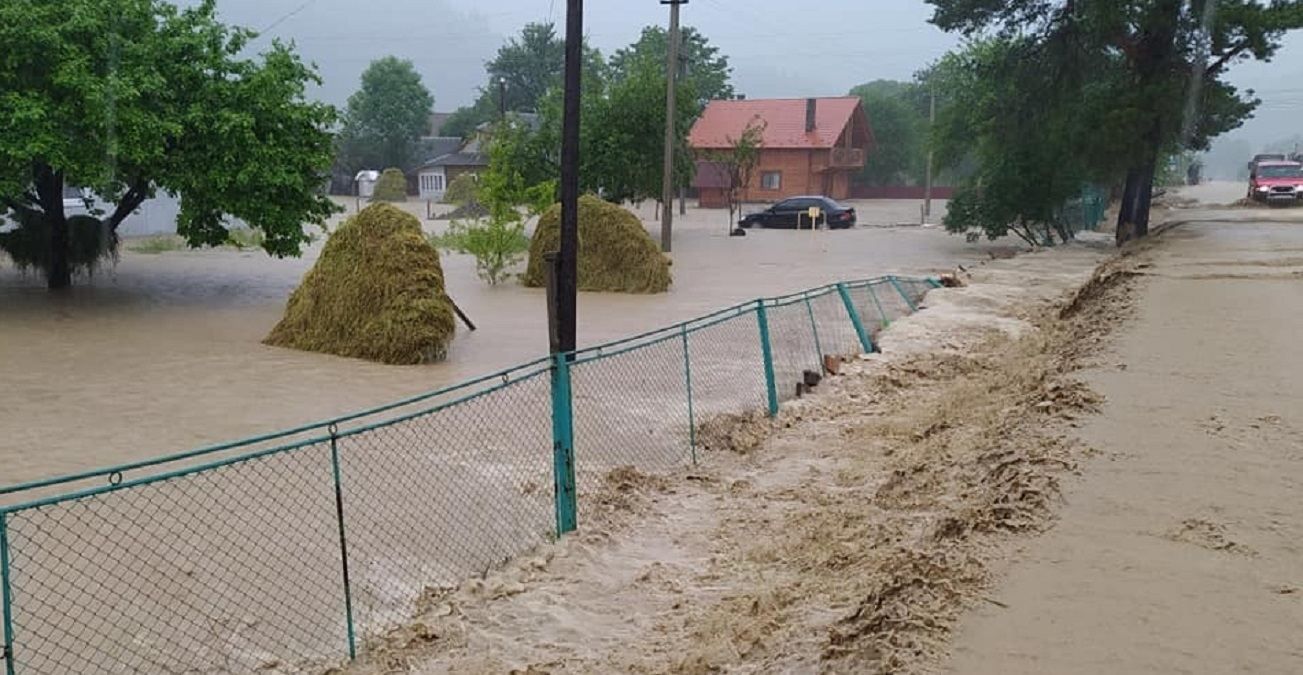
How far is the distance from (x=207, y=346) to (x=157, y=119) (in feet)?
14.0

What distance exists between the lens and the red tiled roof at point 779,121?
219ft

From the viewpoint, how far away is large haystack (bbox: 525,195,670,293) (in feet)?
71.4

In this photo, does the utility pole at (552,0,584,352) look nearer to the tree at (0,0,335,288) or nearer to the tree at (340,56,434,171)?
the tree at (0,0,335,288)

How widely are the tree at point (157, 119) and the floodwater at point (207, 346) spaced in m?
1.88

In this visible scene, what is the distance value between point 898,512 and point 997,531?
1368 millimetres

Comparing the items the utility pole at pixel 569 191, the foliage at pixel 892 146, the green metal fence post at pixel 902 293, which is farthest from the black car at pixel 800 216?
the foliage at pixel 892 146

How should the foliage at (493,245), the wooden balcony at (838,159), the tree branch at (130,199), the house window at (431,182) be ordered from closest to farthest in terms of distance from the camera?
the tree branch at (130,199) → the foliage at (493,245) → the wooden balcony at (838,159) → the house window at (431,182)

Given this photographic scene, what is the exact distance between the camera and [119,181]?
17875 millimetres

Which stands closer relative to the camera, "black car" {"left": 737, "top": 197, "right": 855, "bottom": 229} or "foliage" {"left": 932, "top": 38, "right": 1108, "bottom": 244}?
"foliage" {"left": 932, "top": 38, "right": 1108, "bottom": 244}

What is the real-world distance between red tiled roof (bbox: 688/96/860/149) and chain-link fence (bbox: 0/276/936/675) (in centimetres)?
5787

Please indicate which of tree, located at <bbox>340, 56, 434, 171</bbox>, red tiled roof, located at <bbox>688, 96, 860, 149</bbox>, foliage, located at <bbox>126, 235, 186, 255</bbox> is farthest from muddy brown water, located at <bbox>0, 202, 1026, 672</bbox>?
tree, located at <bbox>340, 56, 434, 171</bbox>

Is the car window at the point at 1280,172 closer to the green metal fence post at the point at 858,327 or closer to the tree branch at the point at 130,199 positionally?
the green metal fence post at the point at 858,327

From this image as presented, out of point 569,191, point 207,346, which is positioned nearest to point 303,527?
point 569,191

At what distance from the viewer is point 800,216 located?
1714 inches
